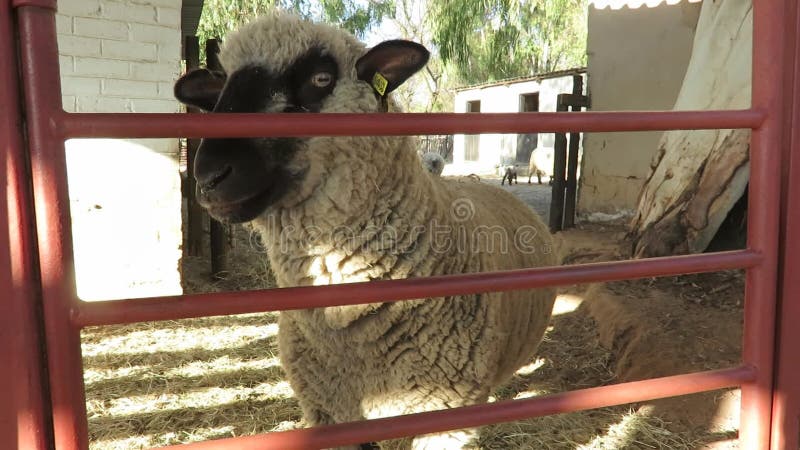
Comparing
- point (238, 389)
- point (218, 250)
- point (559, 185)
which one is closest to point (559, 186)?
point (559, 185)

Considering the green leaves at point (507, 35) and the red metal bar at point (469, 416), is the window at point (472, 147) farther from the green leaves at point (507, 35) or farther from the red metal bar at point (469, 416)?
the red metal bar at point (469, 416)

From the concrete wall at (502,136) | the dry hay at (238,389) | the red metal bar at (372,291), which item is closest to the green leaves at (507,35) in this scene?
the concrete wall at (502,136)

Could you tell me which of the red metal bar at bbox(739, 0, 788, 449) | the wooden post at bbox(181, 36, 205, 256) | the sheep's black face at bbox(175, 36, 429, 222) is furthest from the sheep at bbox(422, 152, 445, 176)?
the red metal bar at bbox(739, 0, 788, 449)

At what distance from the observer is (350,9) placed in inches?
1003

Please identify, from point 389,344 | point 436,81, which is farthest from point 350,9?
point 389,344

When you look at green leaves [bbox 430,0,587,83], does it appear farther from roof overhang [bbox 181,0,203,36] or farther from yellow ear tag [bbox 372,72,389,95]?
yellow ear tag [bbox 372,72,389,95]

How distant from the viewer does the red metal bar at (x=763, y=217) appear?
4.39 feet

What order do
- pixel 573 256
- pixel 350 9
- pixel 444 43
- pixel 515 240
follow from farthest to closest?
pixel 350 9 < pixel 444 43 < pixel 573 256 < pixel 515 240

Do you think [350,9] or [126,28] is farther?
[350,9]

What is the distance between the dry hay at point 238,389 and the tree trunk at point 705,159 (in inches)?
37.6

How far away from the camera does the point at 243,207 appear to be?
1979 mm

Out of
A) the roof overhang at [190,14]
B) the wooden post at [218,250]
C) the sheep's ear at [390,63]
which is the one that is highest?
the roof overhang at [190,14]

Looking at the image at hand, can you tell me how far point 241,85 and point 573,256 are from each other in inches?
183

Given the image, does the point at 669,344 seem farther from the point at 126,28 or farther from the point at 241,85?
the point at 126,28
